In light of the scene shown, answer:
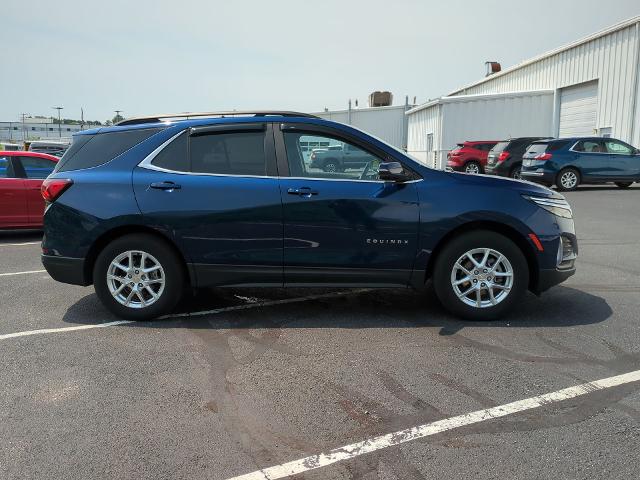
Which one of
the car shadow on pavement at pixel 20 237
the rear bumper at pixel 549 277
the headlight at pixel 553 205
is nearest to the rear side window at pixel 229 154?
the headlight at pixel 553 205

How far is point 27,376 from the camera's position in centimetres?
370

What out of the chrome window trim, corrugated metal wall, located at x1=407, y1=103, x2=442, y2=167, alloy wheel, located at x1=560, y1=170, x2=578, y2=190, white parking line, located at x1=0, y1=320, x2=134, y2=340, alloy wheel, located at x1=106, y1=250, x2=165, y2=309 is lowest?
white parking line, located at x1=0, y1=320, x2=134, y2=340

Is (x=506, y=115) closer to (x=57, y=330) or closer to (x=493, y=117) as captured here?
(x=493, y=117)

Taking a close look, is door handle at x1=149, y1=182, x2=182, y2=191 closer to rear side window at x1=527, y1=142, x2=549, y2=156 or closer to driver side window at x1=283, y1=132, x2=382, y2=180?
driver side window at x1=283, y1=132, x2=382, y2=180

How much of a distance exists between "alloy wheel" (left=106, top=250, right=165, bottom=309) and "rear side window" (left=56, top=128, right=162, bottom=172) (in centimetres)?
90

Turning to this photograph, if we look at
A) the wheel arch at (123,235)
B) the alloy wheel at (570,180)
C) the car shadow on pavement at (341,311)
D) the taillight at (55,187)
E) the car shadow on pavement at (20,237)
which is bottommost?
the car shadow on pavement at (20,237)

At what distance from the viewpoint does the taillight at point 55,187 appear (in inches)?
188

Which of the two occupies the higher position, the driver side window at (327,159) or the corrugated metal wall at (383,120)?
the corrugated metal wall at (383,120)

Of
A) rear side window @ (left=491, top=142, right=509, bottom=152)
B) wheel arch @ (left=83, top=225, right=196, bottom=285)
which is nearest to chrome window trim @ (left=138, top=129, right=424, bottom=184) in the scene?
wheel arch @ (left=83, top=225, right=196, bottom=285)

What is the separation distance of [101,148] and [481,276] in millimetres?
3562

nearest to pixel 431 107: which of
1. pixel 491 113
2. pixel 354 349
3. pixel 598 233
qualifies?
pixel 491 113

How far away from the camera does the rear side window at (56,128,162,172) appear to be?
15.9 ft

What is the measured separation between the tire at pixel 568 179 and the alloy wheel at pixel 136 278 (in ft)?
49.9

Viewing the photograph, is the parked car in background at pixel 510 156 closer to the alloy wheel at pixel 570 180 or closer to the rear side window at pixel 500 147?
the rear side window at pixel 500 147
